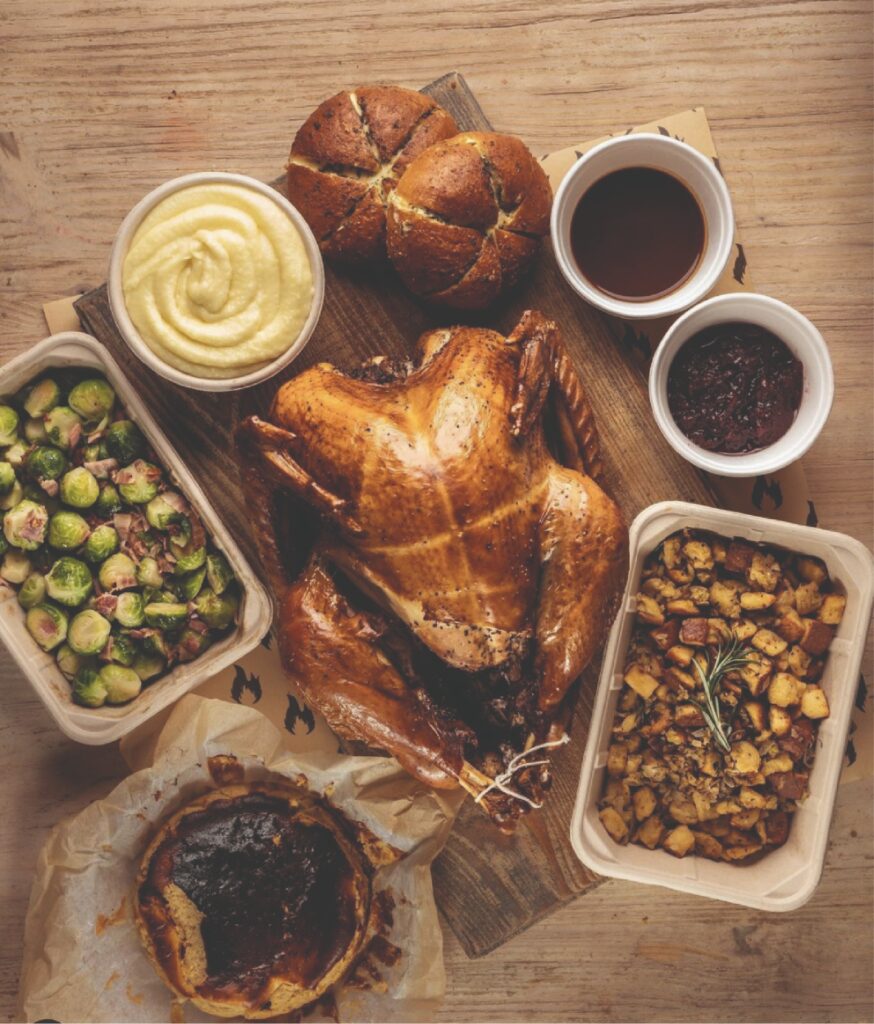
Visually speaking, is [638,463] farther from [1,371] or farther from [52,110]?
[52,110]

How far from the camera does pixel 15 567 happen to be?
232cm

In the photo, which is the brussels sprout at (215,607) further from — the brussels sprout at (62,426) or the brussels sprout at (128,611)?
the brussels sprout at (62,426)

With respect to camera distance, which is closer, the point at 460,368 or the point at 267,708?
the point at 460,368

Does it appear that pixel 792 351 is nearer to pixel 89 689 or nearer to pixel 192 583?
pixel 192 583

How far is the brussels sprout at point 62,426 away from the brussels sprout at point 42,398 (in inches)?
0.8

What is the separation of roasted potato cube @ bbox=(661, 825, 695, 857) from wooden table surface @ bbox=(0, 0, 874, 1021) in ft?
3.12

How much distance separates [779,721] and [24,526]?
1.99 metres

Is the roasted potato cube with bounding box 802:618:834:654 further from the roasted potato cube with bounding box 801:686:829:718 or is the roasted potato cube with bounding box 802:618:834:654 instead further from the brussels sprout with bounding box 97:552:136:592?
the brussels sprout with bounding box 97:552:136:592

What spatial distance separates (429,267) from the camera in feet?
7.31

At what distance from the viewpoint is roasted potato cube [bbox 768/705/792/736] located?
93.7 inches

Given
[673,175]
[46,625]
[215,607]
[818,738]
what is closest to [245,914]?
[215,607]

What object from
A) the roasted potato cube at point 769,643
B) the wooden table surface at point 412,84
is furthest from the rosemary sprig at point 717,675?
the wooden table surface at point 412,84

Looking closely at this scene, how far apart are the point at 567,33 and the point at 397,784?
209cm

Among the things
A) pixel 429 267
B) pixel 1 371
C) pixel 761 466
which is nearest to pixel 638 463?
pixel 761 466
